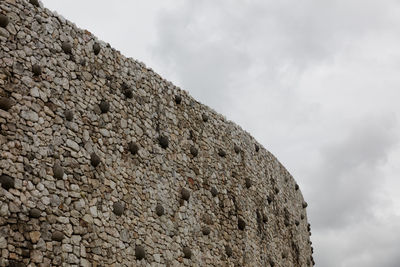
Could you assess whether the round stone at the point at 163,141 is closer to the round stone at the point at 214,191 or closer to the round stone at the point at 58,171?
the round stone at the point at 214,191

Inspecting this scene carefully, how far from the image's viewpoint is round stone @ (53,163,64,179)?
39.5ft

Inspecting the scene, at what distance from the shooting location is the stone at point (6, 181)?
10.9m

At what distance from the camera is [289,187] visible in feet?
81.8

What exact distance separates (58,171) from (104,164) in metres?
1.63

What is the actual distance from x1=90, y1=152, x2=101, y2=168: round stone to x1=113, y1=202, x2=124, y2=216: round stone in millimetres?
1111

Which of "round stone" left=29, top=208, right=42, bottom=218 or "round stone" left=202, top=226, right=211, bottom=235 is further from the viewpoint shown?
"round stone" left=202, top=226, right=211, bottom=235

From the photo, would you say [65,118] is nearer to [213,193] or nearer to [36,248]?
[36,248]

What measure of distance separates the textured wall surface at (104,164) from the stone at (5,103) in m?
0.02

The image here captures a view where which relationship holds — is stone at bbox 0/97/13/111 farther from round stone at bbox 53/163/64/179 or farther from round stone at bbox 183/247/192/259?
round stone at bbox 183/247/192/259

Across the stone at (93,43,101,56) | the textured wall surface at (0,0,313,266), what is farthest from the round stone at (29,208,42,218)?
the stone at (93,43,101,56)

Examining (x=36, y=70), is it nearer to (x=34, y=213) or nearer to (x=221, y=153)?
(x=34, y=213)

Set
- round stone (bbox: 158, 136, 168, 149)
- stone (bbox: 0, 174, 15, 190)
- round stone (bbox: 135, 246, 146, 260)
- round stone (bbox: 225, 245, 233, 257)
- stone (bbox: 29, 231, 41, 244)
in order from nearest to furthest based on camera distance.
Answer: stone (bbox: 0, 174, 15, 190) → stone (bbox: 29, 231, 41, 244) → round stone (bbox: 135, 246, 146, 260) → round stone (bbox: 158, 136, 168, 149) → round stone (bbox: 225, 245, 233, 257)

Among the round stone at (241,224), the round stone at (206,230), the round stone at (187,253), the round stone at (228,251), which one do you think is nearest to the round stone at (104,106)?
the round stone at (187,253)

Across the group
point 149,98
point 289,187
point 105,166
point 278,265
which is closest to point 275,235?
point 278,265
